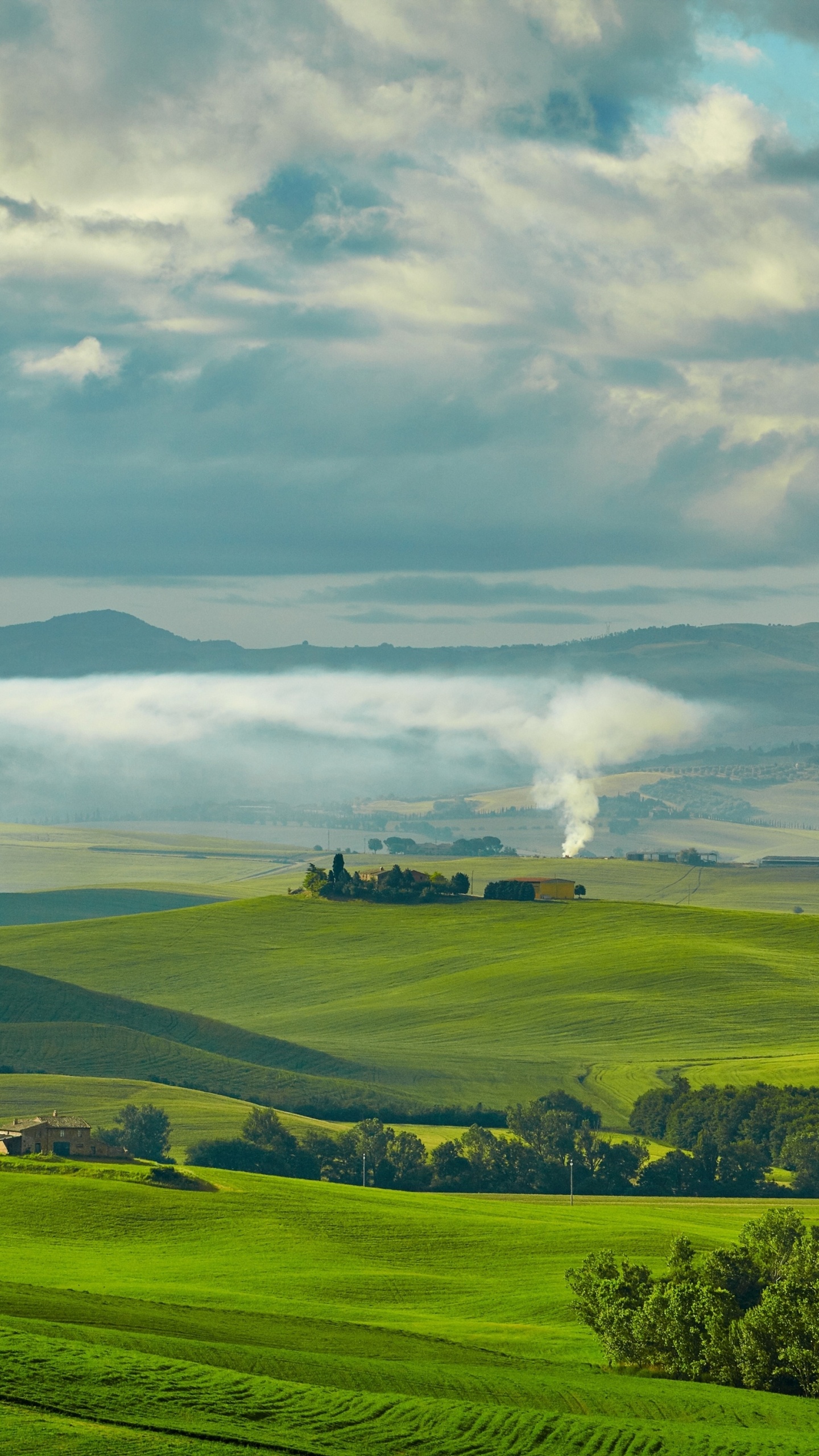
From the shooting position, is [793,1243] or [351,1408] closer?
[351,1408]

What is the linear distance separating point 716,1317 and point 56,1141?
6261cm

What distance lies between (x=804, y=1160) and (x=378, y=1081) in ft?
175

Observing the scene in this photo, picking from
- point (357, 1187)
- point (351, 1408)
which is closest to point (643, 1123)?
point (357, 1187)

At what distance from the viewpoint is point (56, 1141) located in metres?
123

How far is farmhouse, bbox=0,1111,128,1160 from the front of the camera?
401 feet

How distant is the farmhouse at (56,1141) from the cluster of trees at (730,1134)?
43.2m

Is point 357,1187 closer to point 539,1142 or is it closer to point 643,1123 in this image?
point 539,1142

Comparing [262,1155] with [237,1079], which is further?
[237,1079]

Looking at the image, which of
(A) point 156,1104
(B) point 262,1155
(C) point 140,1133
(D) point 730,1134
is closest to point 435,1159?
(B) point 262,1155

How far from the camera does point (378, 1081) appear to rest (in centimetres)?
19025

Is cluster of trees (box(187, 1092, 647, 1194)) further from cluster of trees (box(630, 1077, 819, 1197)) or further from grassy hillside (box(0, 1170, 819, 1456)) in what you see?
grassy hillside (box(0, 1170, 819, 1456))

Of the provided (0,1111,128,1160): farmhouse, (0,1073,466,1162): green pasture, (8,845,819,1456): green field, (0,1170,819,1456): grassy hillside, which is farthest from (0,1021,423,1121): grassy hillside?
(0,1170,819,1456): grassy hillside

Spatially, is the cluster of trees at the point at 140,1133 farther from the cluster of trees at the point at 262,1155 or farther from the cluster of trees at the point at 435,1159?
the cluster of trees at the point at 435,1159

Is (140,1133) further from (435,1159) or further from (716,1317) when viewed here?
(716,1317)
